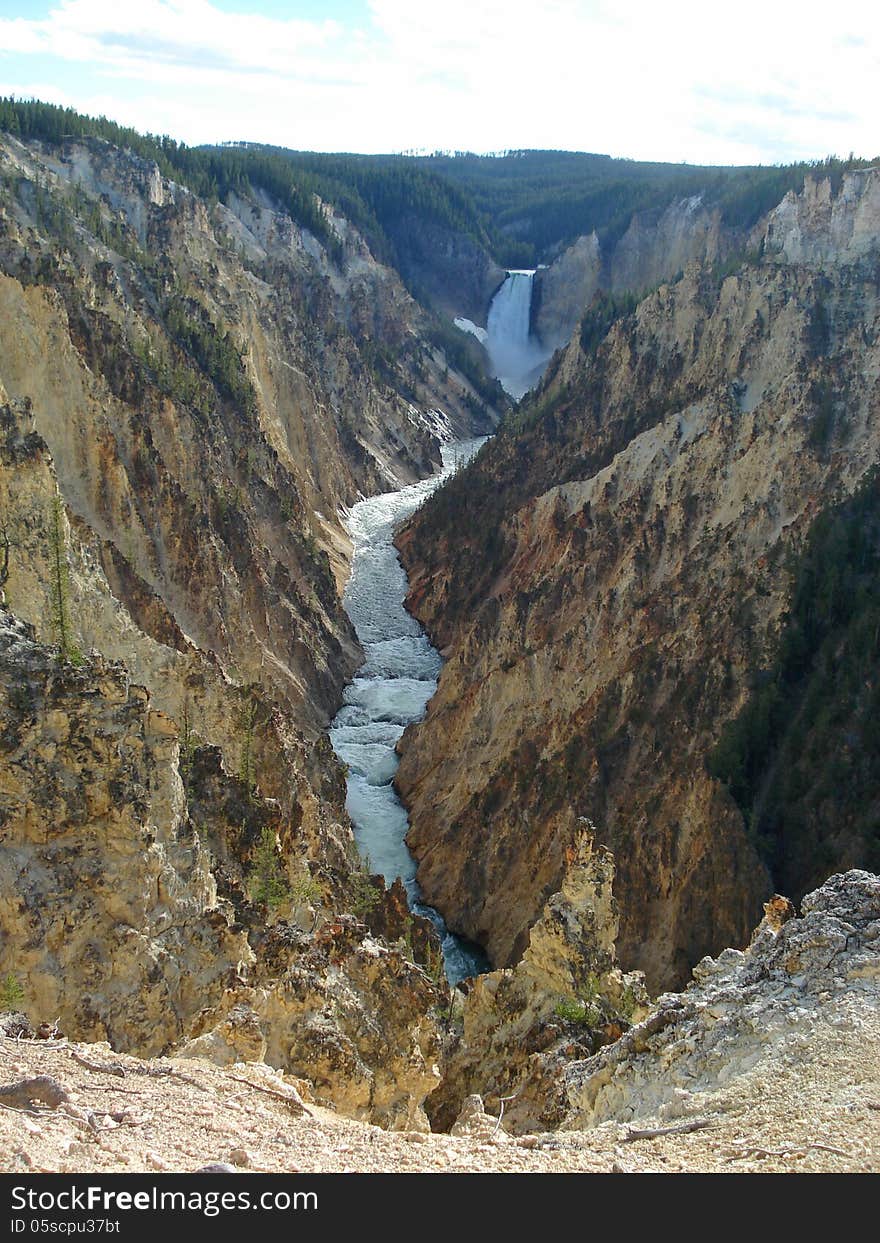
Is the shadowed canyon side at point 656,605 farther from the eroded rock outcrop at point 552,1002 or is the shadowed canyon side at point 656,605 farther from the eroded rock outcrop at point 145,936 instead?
the eroded rock outcrop at point 145,936

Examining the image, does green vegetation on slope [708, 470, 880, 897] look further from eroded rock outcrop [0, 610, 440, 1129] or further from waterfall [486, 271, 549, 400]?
waterfall [486, 271, 549, 400]

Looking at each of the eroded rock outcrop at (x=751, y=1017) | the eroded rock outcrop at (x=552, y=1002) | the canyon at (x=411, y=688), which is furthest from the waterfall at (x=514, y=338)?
the eroded rock outcrop at (x=751, y=1017)

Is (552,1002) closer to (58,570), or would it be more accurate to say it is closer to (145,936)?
(145,936)

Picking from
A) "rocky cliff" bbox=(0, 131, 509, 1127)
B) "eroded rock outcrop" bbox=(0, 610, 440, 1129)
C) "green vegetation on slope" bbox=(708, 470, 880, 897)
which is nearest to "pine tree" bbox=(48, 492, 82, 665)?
"rocky cliff" bbox=(0, 131, 509, 1127)

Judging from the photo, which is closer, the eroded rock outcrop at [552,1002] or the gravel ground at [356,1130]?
the gravel ground at [356,1130]

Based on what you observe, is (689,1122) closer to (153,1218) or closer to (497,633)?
(153,1218)

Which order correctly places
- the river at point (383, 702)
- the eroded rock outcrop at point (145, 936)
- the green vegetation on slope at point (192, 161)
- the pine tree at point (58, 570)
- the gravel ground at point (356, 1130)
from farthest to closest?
the green vegetation on slope at point (192, 161)
the river at point (383, 702)
the pine tree at point (58, 570)
the eroded rock outcrop at point (145, 936)
the gravel ground at point (356, 1130)
